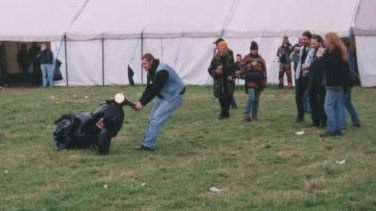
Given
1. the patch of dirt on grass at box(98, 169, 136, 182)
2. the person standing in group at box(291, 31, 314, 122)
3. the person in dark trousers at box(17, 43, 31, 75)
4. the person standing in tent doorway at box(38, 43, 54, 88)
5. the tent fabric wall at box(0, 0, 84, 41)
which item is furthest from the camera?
the person in dark trousers at box(17, 43, 31, 75)

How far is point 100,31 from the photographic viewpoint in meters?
24.7

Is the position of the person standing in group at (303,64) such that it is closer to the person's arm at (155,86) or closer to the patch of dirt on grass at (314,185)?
the person's arm at (155,86)

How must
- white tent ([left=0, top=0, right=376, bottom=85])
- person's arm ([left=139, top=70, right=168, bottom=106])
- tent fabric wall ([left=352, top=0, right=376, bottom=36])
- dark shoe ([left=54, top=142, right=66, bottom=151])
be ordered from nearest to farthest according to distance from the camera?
person's arm ([left=139, top=70, right=168, bottom=106]), dark shoe ([left=54, top=142, right=66, bottom=151]), tent fabric wall ([left=352, top=0, right=376, bottom=36]), white tent ([left=0, top=0, right=376, bottom=85])

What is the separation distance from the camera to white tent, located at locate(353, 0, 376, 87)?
21781 mm

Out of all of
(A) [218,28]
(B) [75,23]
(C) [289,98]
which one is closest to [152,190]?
(C) [289,98]

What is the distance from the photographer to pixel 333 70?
10953 millimetres

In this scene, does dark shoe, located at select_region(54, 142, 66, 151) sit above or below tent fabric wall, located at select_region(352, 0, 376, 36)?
below

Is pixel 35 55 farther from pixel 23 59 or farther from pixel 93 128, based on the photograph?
pixel 93 128

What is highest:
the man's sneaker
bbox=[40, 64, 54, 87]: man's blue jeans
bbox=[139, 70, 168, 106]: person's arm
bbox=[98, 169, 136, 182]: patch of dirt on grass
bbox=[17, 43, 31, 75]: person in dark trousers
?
bbox=[139, 70, 168, 106]: person's arm

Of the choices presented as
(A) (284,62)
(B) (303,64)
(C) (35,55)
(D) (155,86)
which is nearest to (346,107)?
(B) (303,64)

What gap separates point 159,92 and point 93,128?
1.08m

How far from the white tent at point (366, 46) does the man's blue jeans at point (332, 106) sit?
11025mm

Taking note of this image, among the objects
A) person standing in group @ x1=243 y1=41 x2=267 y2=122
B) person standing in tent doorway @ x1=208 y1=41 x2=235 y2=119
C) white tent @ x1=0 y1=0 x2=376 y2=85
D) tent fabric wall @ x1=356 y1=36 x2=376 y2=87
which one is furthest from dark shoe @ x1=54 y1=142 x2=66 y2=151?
tent fabric wall @ x1=356 y1=36 x2=376 y2=87

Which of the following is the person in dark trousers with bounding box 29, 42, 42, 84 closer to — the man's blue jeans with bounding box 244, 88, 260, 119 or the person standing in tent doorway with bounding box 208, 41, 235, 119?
the person standing in tent doorway with bounding box 208, 41, 235, 119
